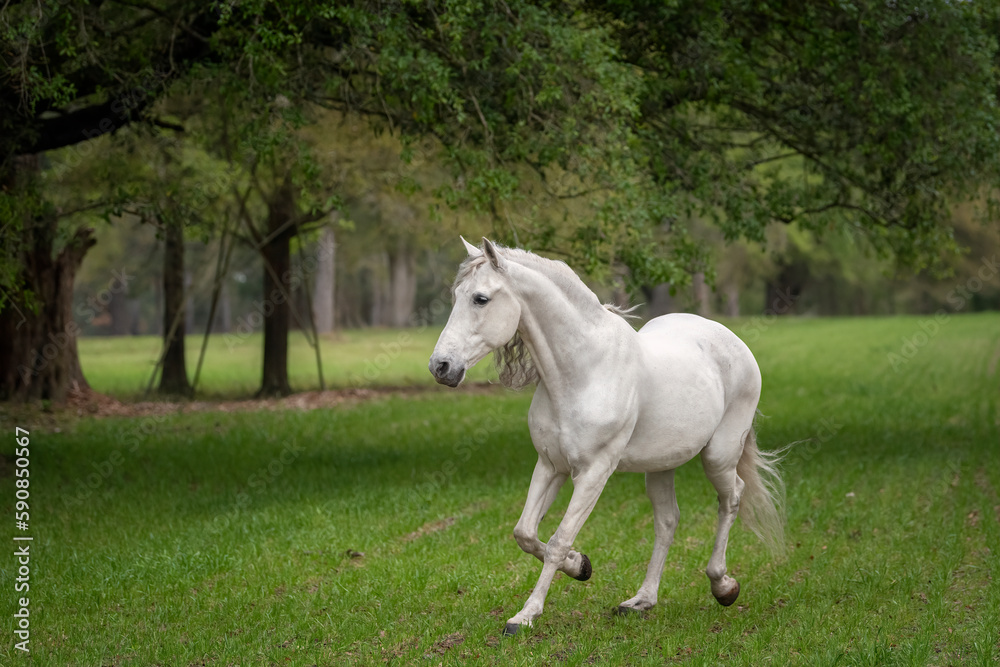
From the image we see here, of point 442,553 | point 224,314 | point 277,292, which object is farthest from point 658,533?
point 224,314

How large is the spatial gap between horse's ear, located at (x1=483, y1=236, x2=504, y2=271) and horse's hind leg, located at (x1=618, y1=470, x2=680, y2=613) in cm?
182

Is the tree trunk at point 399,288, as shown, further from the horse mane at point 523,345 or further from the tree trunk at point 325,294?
the horse mane at point 523,345

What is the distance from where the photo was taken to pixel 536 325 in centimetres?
521

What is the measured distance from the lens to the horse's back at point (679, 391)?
17.9 feet

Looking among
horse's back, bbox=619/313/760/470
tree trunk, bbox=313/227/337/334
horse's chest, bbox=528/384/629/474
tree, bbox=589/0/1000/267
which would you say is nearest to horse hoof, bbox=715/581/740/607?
horse's back, bbox=619/313/760/470

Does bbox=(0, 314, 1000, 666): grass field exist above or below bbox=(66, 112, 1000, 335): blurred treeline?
below

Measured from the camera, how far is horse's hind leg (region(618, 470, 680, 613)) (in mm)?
5848

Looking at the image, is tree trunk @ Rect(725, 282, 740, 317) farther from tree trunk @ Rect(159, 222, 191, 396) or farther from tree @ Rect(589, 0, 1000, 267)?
tree @ Rect(589, 0, 1000, 267)

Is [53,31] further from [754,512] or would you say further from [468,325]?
[754,512]

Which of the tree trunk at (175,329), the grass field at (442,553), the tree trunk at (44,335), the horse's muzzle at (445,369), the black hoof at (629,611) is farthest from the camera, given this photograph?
the tree trunk at (175,329)

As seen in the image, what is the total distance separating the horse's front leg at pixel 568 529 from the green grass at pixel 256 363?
1132cm

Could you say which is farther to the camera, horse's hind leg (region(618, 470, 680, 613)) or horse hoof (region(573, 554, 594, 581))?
horse's hind leg (region(618, 470, 680, 613))

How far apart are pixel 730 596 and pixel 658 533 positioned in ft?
1.82

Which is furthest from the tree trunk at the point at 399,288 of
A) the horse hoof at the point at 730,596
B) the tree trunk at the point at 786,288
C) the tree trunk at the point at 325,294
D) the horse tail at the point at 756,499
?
the horse hoof at the point at 730,596
